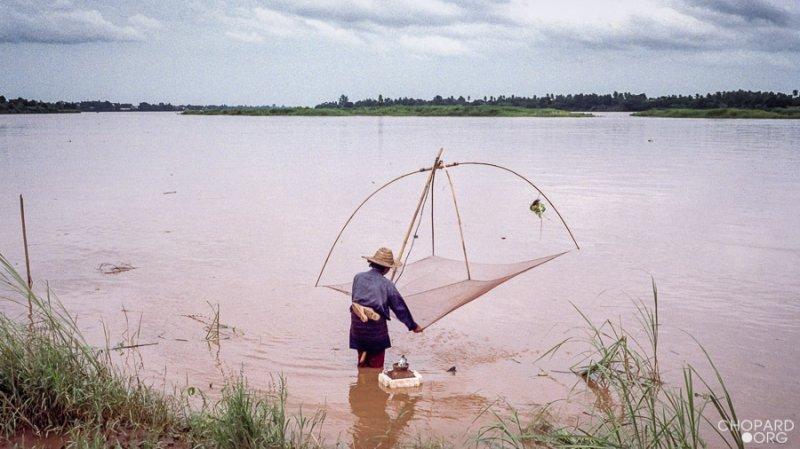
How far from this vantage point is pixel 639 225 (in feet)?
30.7

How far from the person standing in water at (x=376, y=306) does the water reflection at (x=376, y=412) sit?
0.76 ft

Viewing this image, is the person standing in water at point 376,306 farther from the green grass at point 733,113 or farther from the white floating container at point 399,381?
the green grass at point 733,113

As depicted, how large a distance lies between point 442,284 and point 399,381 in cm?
120

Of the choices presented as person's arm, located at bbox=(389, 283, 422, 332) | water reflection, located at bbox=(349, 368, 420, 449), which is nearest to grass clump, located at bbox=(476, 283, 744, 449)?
water reflection, located at bbox=(349, 368, 420, 449)

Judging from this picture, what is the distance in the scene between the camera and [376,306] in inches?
161

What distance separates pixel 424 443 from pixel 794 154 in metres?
20.8

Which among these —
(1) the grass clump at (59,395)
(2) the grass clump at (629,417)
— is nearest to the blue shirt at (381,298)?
(2) the grass clump at (629,417)

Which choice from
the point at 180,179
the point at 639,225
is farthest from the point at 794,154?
the point at 180,179

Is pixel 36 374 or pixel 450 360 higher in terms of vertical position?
pixel 36 374

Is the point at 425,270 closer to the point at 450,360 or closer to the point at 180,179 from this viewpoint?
the point at 450,360

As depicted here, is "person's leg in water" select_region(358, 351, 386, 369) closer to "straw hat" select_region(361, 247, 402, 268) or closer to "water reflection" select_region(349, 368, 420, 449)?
"water reflection" select_region(349, 368, 420, 449)

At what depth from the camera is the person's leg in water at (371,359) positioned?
14.0 feet

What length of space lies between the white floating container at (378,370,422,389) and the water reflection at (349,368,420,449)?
54 millimetres

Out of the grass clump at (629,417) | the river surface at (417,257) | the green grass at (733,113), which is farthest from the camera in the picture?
the green grass at (733,113)
